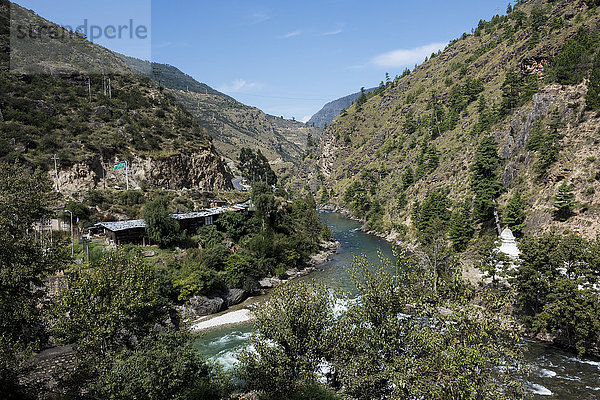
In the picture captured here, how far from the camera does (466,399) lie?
13008 millimetres

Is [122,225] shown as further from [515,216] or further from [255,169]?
[255,169]

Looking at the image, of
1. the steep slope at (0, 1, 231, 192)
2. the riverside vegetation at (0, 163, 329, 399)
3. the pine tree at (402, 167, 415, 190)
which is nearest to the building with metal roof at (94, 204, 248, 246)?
the steep slope at (0, 1, 231, 192)

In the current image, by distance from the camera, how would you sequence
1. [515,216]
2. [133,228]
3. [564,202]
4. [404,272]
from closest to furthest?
[404,272], [564,202], [133,228], [515,216]

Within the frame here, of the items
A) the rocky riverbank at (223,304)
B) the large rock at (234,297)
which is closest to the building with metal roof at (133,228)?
the rocky riverbank at (223,304)

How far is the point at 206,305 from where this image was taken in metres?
38.8

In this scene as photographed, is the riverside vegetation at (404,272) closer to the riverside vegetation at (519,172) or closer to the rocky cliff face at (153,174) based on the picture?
the riverside vegetation at (519,172)

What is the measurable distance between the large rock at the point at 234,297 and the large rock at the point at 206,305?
127 cm

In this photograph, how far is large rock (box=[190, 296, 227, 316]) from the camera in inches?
1503

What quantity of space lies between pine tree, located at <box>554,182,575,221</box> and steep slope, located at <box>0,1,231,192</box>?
215 feet

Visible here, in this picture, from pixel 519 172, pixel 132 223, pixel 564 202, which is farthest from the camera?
pixel 519 172

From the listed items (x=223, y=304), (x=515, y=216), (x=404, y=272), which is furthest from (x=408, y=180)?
(x=404, y=272)

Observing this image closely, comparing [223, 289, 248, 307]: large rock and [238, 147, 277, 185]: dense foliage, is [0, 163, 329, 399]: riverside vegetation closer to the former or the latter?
[223, 289, 248, 307]: large rock

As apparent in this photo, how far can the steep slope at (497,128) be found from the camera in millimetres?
45531

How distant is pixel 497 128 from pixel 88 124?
82461mm
